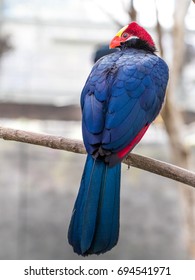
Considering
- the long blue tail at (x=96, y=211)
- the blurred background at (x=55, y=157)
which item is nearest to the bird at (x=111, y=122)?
the long blue tail at (x=96, y=211)

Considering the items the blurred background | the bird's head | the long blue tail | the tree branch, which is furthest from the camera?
the blurred background

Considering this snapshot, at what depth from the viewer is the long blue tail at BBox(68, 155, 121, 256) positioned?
99 centimetres

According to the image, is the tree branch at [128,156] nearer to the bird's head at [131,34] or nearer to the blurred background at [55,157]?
the bird's head at [131,34]

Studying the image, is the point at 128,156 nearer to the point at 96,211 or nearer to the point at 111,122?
the point at 111,122

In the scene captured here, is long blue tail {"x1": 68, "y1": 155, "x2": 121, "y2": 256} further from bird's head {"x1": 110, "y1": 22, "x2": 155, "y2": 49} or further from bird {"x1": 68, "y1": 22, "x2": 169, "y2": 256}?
bird's head {"x1": 110, "y1": 22, "x2": 155, "y2": 49}

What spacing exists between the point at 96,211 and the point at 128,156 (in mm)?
333

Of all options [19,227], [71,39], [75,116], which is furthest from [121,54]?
[19,227]

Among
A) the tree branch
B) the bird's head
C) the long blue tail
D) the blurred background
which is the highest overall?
the blurred background

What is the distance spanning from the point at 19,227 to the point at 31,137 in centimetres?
217

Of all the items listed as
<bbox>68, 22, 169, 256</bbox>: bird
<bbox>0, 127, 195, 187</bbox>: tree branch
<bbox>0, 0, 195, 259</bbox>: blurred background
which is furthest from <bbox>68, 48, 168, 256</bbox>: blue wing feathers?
<bbox>0, 0, 195, 259</bbox>: blurred background

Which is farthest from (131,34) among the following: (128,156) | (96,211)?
(96,211)

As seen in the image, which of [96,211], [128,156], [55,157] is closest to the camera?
[96,211]

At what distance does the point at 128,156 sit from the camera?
4.44 ft
